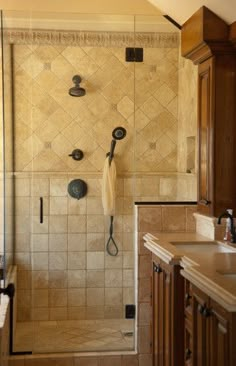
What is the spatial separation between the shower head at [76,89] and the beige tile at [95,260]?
Answer: 1277mm

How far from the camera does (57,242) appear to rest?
4.33 metres

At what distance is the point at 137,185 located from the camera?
436cm

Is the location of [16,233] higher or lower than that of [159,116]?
lower

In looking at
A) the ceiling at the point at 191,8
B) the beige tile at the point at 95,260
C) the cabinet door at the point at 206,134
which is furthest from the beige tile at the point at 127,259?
the ceiling at the point at 191,8

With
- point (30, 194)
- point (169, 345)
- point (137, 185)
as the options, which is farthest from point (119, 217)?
point (169, 345)

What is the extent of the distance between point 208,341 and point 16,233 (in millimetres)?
2290

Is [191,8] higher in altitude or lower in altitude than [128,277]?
higher

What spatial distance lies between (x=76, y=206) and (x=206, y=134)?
1.38 meters

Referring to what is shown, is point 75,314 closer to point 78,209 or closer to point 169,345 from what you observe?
point 78,209

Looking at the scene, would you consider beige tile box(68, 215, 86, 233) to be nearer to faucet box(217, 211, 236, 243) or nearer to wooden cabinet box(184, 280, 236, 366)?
faucet box(217, 211, 236, 243)

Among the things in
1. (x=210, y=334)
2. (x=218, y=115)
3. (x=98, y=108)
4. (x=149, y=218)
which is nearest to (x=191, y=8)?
(x=218, y=115)

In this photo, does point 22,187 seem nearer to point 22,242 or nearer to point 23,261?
point 22,242

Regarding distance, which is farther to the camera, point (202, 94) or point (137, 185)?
point (137, 185)

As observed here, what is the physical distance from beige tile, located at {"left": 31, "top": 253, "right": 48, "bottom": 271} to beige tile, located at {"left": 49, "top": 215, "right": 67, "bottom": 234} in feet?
0.67
